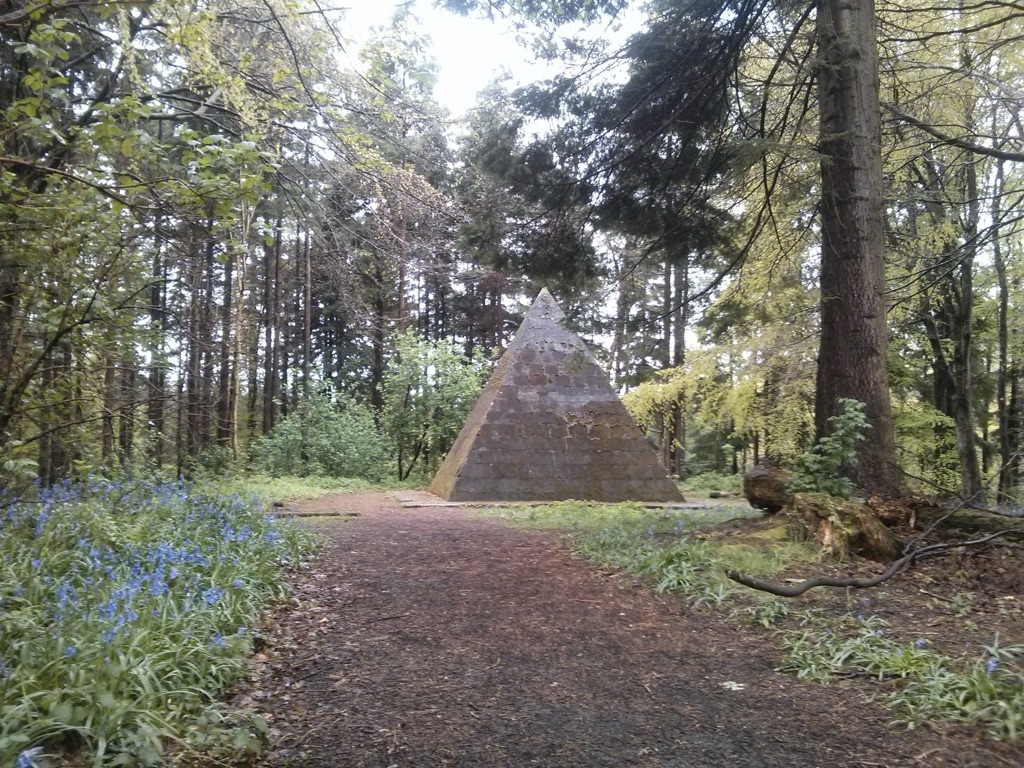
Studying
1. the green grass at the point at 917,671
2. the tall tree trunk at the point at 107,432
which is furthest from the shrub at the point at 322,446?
the green grass at the point at 917,671

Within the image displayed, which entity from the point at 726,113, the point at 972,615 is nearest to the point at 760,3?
the point at 726,113

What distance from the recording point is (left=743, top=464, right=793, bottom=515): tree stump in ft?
21.7

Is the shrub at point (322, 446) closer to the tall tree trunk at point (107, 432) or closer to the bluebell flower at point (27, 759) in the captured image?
the tall tree trunk at point (107, 432)

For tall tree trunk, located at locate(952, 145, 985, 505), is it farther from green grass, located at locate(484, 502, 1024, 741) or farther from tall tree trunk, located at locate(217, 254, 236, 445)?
tall tree trunk, located at locate(217, 254, 236, 445)

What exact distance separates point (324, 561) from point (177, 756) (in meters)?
3.77

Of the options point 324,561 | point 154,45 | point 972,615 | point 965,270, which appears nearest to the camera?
point 972,615

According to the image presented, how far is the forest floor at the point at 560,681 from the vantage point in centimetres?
262

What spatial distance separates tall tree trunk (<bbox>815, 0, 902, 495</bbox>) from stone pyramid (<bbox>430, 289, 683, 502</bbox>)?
18.8 feet

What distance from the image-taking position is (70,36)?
3.65m

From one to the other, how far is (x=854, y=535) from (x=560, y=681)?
2.98 metres

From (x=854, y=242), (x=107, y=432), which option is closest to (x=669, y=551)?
(x=854, y=242)

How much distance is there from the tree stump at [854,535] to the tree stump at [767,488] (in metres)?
1.14

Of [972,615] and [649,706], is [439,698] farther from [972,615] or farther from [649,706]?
[972,615]

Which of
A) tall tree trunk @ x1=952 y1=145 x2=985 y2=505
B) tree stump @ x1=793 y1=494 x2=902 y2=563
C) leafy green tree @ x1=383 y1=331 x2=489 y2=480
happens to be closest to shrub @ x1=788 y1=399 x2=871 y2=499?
tree stump @ x1=793 y1=494 x2=902 y2=563
